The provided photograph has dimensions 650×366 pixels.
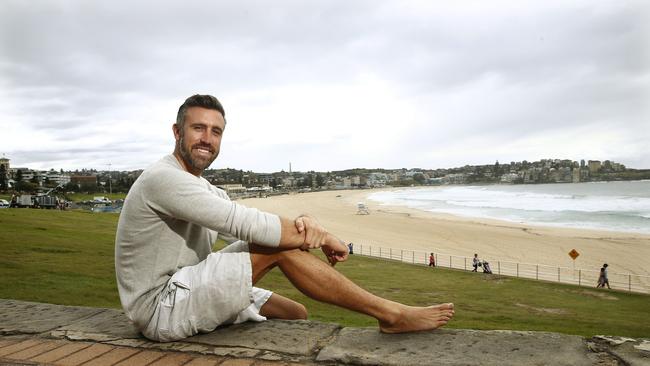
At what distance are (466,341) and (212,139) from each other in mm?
1746

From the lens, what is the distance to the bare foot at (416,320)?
2400 mm

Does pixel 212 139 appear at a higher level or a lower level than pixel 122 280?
higher

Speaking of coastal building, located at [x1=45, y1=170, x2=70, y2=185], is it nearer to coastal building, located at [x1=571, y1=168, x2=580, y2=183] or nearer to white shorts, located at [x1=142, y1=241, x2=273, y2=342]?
white shorts, located at [x1=142, y1=241, x2=273, y2=342]

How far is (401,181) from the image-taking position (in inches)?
7485

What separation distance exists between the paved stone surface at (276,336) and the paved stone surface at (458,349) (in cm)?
11

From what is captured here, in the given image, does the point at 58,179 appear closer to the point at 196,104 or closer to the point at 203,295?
the point at 196,104

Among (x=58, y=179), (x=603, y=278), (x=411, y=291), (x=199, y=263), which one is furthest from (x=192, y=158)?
(x=58, y=179)

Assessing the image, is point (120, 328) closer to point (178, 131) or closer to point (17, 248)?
point (178, 131)

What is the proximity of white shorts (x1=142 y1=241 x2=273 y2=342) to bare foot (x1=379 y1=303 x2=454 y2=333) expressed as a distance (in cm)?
79

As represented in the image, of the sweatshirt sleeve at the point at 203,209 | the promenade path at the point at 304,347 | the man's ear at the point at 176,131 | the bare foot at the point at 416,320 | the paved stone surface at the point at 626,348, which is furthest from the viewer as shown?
the man's ear at the point at 176,131

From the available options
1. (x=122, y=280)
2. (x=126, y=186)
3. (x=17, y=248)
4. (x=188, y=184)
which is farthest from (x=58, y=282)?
(x=126, y=186)

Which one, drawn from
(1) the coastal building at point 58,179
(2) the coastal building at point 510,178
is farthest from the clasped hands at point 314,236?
(2) the coastal building at point 510,178

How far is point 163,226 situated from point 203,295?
42cm

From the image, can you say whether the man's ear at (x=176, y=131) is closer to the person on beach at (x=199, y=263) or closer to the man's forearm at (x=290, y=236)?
the person on beach at (x=199, y=263)
